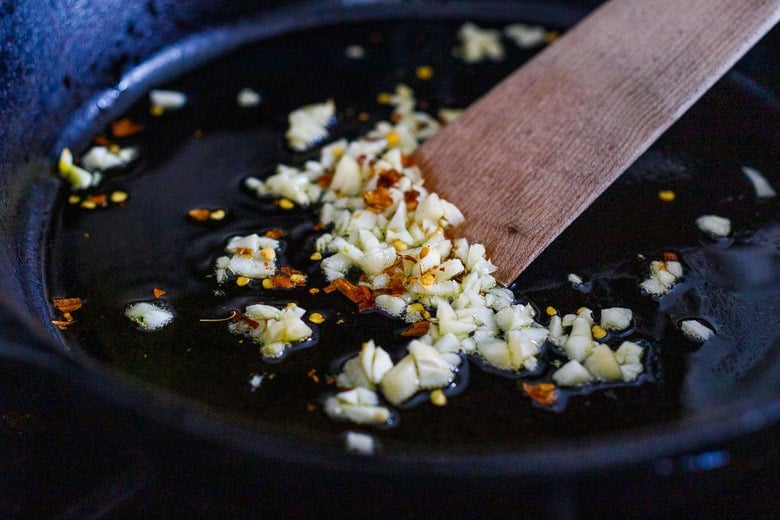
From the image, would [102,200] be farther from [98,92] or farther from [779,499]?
[779,499]

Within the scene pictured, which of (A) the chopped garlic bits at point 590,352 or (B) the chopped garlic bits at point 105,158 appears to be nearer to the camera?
(A) the chopped garlic bits at point 590,352

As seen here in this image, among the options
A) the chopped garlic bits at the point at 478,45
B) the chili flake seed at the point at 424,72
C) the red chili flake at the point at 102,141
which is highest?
the chopped garlic bits at the point at 478,45

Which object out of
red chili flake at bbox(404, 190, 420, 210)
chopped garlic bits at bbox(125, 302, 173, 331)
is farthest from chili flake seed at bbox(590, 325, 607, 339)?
chopped garlic bits at bbox(125, 302, 173, 331)

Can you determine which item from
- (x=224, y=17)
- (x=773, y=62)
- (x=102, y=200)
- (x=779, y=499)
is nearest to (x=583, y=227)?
(x=779, y=499)

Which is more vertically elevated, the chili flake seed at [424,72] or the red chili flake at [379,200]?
the chili flake seed at [424,72]

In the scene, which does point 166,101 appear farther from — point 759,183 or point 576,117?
point 759,183

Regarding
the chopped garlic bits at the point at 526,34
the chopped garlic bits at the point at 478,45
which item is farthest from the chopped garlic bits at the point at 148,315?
the chopped garlic bits at the point at 526,34

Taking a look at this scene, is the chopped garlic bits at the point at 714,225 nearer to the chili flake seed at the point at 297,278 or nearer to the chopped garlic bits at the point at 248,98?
the chili flake seed at the point at 297,278

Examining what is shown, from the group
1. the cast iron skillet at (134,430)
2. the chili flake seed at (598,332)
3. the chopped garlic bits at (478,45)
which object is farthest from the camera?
the chopped garlic bits at (478,45)
